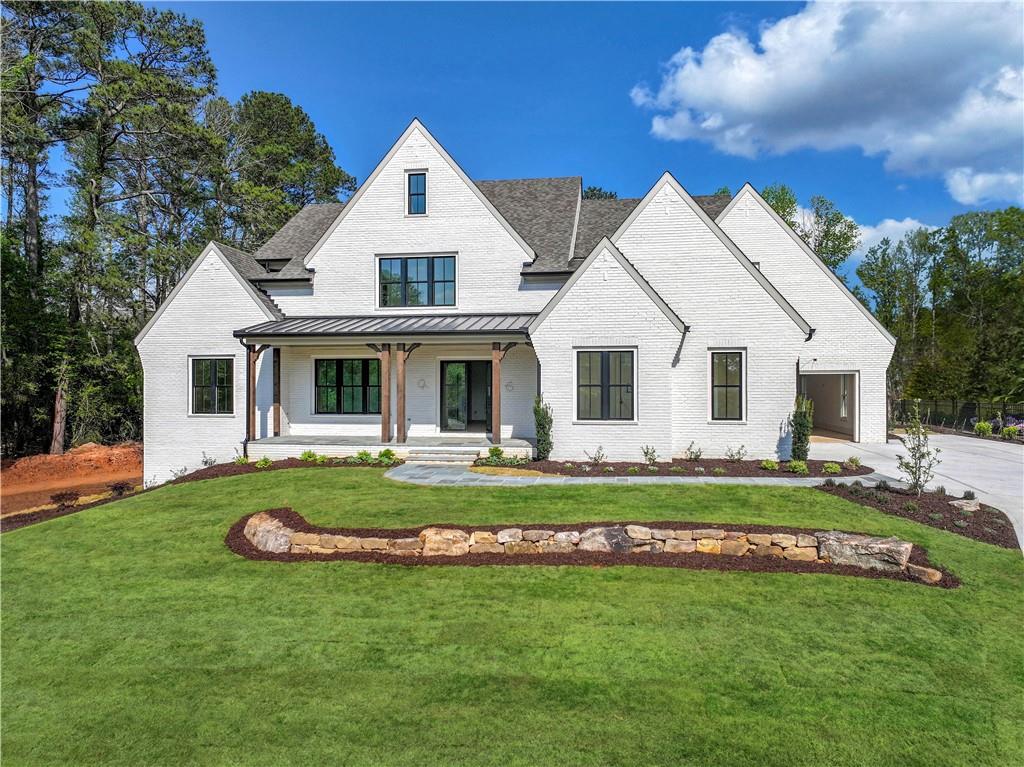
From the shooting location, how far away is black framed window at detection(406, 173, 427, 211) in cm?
1802

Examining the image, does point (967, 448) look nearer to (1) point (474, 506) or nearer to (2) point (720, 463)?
(2) point (720, 463)

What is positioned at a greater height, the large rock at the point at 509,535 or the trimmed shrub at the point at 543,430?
the trimmed shrub at the point at 543,430

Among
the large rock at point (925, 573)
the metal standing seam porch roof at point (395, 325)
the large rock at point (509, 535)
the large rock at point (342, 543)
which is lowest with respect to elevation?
the large rock at point (925, 573)

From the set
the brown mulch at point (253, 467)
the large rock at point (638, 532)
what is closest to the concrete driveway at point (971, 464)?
the large rock at point (638, 532)

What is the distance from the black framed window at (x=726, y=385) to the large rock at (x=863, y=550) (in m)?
7.72

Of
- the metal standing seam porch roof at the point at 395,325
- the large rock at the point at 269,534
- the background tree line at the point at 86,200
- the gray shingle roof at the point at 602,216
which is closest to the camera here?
the large rock at the point at 269,534

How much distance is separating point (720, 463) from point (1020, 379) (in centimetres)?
1845

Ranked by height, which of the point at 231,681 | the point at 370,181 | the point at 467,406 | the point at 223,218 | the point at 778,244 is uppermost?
the point at 223,218

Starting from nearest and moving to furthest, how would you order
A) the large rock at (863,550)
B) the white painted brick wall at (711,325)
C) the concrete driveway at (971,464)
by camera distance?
1. the large rock at (863,550)
2. the concrete driveway at (971,464)
3. the white painted brick wall at (711,325)

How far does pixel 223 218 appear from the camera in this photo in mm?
32469

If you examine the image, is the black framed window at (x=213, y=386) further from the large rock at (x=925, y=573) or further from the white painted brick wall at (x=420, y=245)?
the large rock at (x=925, y=573)

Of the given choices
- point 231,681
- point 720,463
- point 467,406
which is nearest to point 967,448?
point 720,463

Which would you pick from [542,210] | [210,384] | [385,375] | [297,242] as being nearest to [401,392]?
[385,375]

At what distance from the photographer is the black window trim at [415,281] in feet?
58.8
